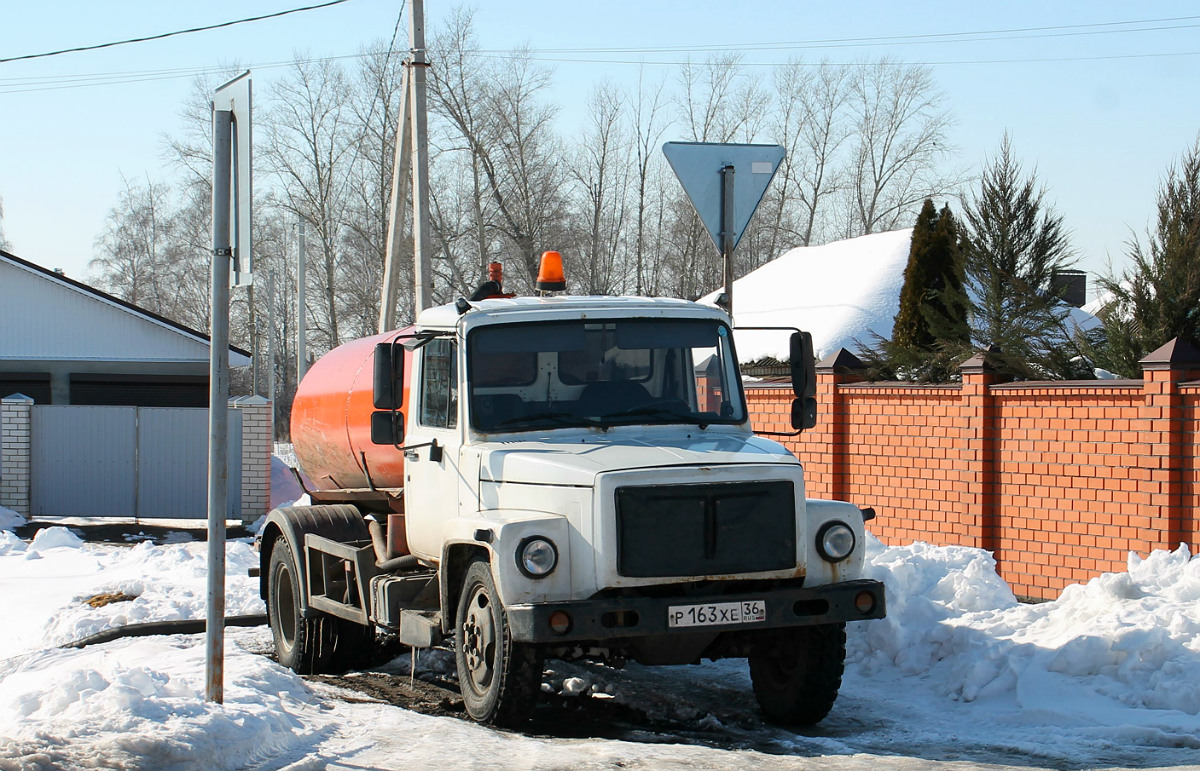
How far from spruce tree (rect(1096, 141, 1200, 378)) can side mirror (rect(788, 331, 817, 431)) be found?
5.74 m

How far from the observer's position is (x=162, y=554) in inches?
573

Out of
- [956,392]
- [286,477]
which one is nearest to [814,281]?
[286,477]

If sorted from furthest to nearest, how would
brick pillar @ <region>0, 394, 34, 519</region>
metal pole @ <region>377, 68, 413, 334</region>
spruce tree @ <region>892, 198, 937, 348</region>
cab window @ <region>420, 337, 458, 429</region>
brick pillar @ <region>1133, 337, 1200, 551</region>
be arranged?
brick pillar @ <region>0, 394, 34, 519</region> → spruce tree @ <region>892, 198, 937, 348</region> → metal pole @ <region>377, 68, 413, 334</region> → brick pillar @ <region>1133, 337, 1200, 551</region> → cab window @ <region>420, 337, 458, 429</region>

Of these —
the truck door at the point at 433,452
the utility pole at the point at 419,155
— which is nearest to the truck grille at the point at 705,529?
the truck door at the point at 433,452

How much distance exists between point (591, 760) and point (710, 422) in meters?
2.17

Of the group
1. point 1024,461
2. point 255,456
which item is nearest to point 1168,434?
point 1024,461

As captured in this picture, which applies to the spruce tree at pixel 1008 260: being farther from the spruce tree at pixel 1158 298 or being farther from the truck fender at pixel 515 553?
the truck fender at pixel 515 553

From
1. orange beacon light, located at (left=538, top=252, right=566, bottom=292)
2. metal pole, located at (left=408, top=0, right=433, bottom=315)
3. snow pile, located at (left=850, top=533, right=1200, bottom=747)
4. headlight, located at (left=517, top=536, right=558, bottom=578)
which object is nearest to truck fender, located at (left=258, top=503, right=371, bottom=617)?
orange beacon light, located at (left=538, top=252, right=566, bottom=292)

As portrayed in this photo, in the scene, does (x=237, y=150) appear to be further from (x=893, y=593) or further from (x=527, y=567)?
(x=893, y=593)

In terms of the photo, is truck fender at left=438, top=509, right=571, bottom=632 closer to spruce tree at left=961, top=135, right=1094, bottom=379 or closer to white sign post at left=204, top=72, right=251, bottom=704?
white sign post at left=204, top=72, right=251, bottom=704

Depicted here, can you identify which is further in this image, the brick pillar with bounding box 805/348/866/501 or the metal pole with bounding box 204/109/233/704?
the brick pillar with bounding box 805/348/866/501

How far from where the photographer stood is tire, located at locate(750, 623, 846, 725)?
6.88m

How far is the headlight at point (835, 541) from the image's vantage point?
21.8ft

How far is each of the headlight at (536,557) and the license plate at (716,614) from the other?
0.60 metres
